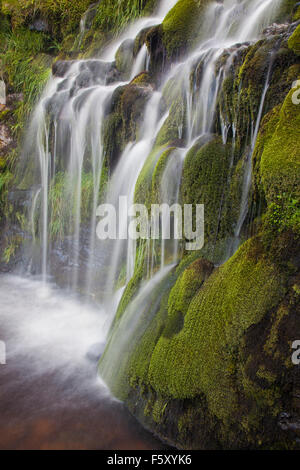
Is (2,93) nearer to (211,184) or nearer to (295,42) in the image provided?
(211,184)

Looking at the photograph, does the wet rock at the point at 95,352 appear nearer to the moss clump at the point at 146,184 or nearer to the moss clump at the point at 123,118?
the moss clump at the point at 146,184

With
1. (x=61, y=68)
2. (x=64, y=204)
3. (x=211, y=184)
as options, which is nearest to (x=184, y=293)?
(x=211, y=184)

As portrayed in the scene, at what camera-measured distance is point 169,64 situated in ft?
21.9

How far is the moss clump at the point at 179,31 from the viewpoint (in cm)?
657

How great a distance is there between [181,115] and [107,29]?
299 inches

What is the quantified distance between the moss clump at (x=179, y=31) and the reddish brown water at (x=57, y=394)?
573cm

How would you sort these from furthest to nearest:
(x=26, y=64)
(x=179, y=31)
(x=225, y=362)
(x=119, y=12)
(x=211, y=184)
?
(x=26, y=64)
(x=119, y=12)
(x=179, y=31)
(x=211, y=184)
(x=225, y=362)

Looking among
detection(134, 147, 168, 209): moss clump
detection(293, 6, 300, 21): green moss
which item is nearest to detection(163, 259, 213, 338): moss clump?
detection(134, 147, 168, 209): moss clump

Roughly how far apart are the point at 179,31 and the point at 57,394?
23.0ft

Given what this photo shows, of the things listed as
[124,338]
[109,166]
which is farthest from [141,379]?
[109,166]

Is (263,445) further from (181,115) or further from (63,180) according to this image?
(63,180)

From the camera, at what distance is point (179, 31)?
6598 millimetres

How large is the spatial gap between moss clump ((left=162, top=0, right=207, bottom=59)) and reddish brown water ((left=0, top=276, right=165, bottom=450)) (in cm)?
573

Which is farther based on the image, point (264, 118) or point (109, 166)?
point (109, 166)
